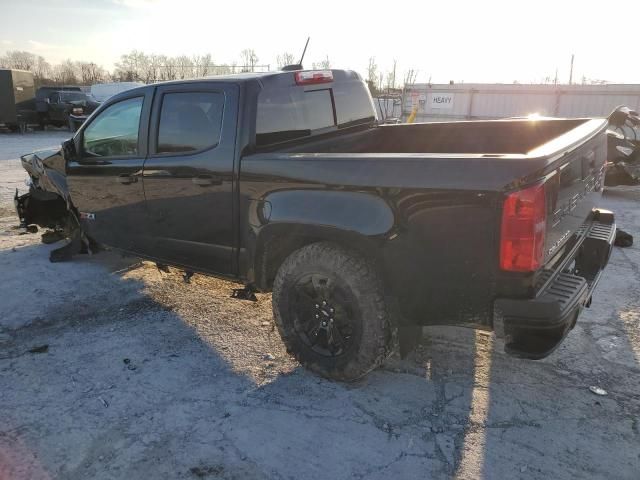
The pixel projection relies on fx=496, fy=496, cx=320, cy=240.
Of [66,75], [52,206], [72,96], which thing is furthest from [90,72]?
[52,206]

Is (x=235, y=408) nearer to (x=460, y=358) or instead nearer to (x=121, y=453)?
(x=121, y=453)

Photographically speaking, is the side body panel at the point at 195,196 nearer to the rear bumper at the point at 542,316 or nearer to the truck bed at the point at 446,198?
the truck bed at the point at 446,198

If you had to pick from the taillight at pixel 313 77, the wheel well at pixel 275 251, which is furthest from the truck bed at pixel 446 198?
the taillight at pixel 313 77

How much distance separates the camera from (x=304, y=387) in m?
3.14

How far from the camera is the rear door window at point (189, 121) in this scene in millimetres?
3469

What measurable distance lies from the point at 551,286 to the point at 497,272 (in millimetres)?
430

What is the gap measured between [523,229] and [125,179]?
10.3 ft

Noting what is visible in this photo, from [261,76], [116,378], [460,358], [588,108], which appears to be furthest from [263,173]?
[588,108]

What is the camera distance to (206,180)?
3.43m

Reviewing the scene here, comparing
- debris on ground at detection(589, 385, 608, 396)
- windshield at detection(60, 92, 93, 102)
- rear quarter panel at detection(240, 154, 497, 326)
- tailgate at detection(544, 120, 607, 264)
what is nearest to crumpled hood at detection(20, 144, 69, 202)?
rear quarter panel at detection(240, 154, 497, 326)

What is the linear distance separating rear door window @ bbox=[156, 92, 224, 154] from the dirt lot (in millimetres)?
1429

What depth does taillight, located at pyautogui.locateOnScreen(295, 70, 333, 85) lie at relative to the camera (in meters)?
3.71

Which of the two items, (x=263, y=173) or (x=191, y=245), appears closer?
(x=263, y=173)

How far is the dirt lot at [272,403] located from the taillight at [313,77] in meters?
1.92
